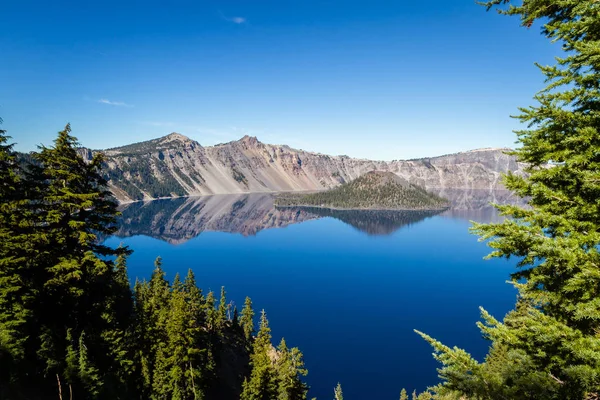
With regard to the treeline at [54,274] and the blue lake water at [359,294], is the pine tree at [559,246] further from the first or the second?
the blue lake water at [359,294]

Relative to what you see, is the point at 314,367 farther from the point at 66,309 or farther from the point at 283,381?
the point at 66,309

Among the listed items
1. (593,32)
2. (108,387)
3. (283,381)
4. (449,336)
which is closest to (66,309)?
(108,387)

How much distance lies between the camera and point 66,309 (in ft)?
77.4

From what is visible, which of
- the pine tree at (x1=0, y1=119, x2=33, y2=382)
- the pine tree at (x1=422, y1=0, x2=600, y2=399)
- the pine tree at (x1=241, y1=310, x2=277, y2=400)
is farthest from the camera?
the pine tree at (x1=241, y1=310, x2=277, y2=400)

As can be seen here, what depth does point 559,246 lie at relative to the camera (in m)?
6.78

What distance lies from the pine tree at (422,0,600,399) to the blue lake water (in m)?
63.8

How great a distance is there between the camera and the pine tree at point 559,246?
22.1 ft

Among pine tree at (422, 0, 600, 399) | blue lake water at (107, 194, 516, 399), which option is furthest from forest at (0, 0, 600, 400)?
blue lake water at (107, 194, 516, 399)

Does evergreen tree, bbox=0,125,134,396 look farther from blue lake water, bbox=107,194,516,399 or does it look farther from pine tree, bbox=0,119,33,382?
blue lake water, bbox=107,194,516,399

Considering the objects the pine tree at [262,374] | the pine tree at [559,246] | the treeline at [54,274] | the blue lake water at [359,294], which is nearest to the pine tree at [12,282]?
the treeline at [54,274]

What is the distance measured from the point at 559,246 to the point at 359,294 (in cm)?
11230

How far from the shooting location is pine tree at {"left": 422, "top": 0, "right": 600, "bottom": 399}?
675 cm

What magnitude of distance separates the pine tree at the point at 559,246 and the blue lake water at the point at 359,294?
63778mm

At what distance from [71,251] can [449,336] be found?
87.1 m
